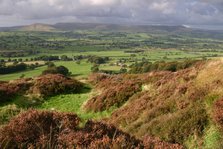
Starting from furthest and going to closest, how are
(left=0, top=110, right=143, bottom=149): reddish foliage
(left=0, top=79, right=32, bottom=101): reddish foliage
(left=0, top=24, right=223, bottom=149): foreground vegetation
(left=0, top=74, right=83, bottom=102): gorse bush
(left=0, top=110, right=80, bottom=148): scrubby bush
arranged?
1. (left=0, top=74, right=83, bottom=102): gorse bush
2. (left=0, top=79, right=32, bottom=101): reddish foliage
3. (left=0, top=24, right=223, bottom=149): foreground vegetation
4. (left=0, top=110, right=80, bottom=148): scrubby bush
5. (left=0, top=110, right=143, bottom=149): reddish foliage

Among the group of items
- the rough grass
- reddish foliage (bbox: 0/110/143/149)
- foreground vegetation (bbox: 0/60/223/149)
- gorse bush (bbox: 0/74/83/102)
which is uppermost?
reddish foliage (bbox: 0/110/143/149)

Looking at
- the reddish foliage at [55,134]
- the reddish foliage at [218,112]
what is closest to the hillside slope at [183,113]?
the reddish foliage at [218,112]

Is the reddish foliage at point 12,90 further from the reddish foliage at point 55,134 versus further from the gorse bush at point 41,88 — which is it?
the reddish foliage at point 55,134

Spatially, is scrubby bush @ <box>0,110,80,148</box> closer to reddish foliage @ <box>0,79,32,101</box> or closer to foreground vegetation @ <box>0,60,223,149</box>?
foreground vegetation @ <box>0,60,223,149</box>

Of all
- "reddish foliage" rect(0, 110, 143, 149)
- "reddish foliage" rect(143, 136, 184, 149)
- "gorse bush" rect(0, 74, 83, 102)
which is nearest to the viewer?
"reddish foliage" rect(0, 110, 143, 149)

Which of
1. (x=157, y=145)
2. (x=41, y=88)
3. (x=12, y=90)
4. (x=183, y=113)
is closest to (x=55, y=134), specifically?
(x=157, y=145)

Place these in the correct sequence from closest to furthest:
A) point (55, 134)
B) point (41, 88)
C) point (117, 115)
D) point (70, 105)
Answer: point (55, 134) → point (117, 115) → point (70, 105) → point (41, 88)

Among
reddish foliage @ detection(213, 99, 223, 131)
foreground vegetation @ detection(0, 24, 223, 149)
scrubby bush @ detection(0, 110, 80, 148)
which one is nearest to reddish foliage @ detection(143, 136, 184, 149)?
foreground vegetation @ detection(0, 24, 223, 149)

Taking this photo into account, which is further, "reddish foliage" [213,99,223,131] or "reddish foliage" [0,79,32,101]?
"reddish foliage" [0,79,32,101]

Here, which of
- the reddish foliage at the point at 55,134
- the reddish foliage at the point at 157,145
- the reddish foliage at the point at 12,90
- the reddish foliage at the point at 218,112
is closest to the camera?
the reddish foliage at the point at 55,134

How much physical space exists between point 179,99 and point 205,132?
392 centimetres

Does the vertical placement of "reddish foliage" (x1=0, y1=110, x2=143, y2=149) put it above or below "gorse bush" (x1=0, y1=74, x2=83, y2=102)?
above

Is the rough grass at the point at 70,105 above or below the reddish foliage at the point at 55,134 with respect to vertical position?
below

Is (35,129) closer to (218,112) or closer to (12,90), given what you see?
(218,112)
